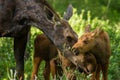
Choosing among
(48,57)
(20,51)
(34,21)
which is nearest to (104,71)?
(48,57)

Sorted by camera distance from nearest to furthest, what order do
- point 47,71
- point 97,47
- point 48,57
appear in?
point 97,47 < point 48,57 < point 47,71

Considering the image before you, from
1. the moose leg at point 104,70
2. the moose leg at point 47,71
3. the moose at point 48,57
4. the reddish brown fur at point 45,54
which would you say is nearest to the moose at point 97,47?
the moose leg at point 104,70

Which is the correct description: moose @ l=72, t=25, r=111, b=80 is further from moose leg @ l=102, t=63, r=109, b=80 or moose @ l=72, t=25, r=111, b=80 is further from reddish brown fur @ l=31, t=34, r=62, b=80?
reddish brown fur @ l=31, t=34, r=62, b=80

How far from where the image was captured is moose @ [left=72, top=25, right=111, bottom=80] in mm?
13367

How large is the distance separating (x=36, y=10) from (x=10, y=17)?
1.58ft

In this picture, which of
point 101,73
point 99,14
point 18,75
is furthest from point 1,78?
point 99,14

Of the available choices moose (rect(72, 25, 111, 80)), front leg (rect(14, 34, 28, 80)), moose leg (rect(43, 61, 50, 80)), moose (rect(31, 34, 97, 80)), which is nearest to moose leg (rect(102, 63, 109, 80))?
moose (rect(72, 25, 111, 80))

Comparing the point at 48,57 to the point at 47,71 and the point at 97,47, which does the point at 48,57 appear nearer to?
the point at 47,71

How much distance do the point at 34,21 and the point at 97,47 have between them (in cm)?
115

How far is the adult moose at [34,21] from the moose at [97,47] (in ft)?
0.76

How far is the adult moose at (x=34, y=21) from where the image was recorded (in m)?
13.6

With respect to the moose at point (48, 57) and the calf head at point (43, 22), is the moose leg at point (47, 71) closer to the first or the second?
the moose at point (48, 57)

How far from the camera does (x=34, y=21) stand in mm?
13828

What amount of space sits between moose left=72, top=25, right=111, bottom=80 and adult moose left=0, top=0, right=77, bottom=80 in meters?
0.23
